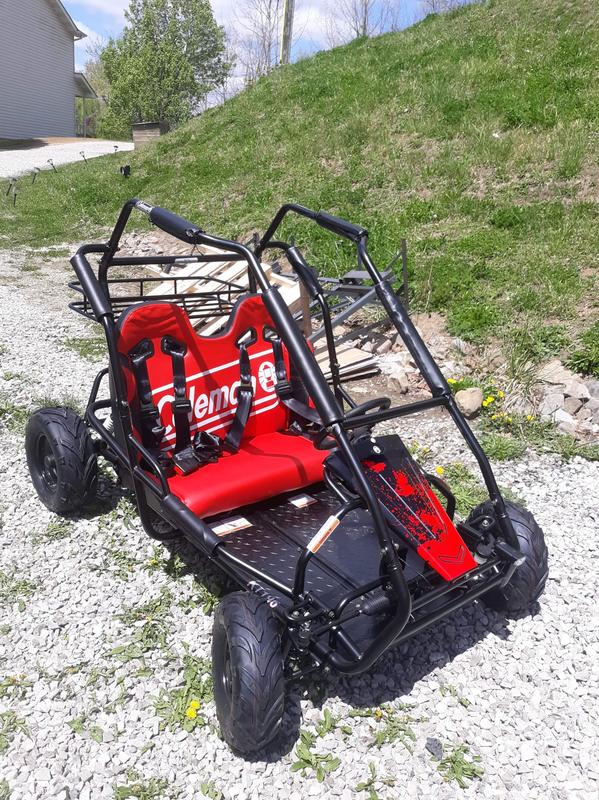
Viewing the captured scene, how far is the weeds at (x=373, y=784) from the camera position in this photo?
2258mm

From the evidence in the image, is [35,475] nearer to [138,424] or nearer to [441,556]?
[138,424]

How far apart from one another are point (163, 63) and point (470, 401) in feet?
111

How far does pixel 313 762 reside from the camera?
2371 millimetres

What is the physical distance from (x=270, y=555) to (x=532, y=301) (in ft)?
12.7

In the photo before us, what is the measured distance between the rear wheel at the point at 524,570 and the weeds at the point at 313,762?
1006 millimetres

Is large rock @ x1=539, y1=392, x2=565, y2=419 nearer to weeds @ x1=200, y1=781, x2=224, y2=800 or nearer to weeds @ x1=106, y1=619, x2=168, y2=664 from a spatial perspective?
weeds @ x1=106, y1=619, x2=168, y2=664

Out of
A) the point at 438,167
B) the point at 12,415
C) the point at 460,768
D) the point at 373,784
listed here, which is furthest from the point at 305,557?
the point at 438,167

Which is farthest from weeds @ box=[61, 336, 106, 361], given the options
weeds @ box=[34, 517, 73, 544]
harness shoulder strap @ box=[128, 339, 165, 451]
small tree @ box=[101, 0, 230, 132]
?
small tree @ box=[101, 0, 230, 132]

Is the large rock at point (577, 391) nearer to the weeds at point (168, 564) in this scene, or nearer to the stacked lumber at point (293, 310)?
the stacked lumber at point (293, 310)

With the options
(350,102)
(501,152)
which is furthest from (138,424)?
(350,102)

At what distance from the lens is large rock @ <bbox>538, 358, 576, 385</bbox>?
5000 millimetres

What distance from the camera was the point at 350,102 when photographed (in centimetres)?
1141

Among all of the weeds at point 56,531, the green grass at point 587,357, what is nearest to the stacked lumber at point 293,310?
the green grass at point 587,357

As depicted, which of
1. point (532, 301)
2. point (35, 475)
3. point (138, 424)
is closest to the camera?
point (138, 424)
